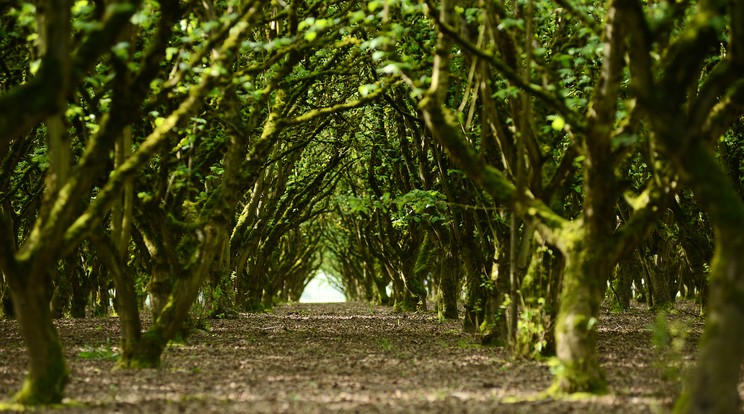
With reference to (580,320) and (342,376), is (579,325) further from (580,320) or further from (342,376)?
(342,376)

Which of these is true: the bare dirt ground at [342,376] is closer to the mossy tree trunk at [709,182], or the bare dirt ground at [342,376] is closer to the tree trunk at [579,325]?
the tree trunk at [579,325]

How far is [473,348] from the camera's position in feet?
53.2

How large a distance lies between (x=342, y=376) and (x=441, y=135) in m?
3.92

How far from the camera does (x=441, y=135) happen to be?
10.2m

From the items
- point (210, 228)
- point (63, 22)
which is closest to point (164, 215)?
point (210, 228)

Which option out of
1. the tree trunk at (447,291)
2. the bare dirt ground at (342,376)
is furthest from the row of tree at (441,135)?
the tree trunk at (447,291)

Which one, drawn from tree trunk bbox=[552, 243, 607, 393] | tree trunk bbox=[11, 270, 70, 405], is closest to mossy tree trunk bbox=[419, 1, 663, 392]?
tree trunk bbox=[552, 243, 607, 393]

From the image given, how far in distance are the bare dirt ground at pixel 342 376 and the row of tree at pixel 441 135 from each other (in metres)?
0.72

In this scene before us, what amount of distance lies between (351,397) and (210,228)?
4247mm

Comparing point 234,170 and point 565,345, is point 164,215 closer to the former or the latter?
point 234,170

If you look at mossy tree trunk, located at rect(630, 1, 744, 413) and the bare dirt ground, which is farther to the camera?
the bare dirt ground

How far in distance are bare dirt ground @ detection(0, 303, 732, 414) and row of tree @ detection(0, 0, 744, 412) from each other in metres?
0.72

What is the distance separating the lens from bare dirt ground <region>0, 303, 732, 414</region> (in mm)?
8805

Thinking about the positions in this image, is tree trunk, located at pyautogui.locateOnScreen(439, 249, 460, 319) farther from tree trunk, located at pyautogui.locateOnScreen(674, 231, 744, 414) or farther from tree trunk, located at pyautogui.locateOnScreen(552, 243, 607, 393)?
tree trunk, located at pyautogui.locateOnScreen(674, 231, 744, 414)
